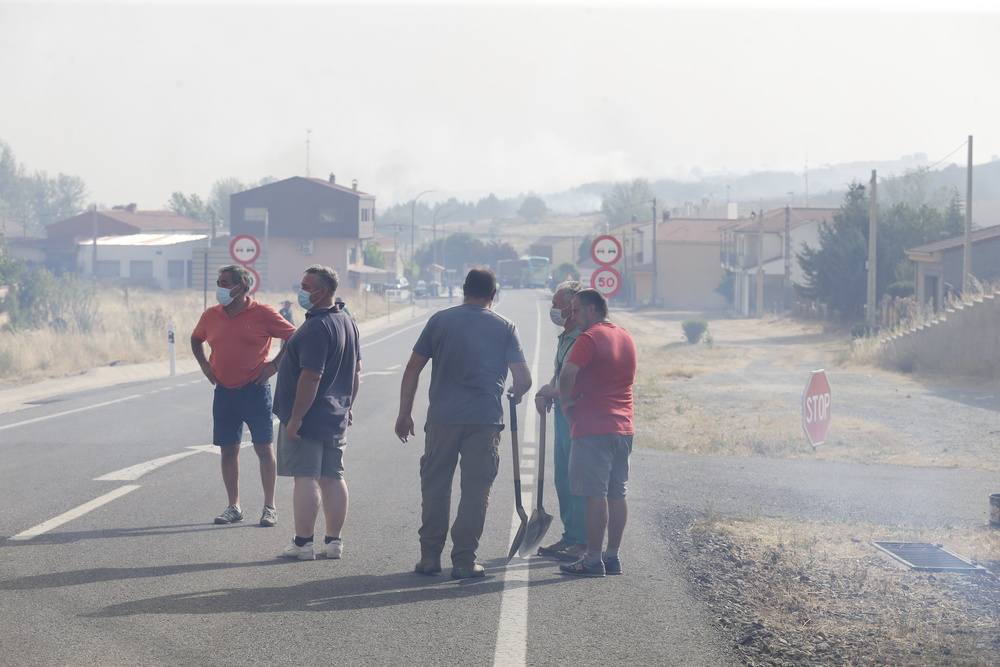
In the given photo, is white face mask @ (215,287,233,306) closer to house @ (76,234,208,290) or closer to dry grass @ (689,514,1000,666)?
dry grass @ (689,514,1000,666)

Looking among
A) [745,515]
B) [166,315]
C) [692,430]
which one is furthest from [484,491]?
[166,315]

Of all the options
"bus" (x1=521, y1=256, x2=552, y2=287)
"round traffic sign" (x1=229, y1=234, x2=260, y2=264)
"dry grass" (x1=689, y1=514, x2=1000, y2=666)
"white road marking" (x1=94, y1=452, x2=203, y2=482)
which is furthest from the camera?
"bus" (x1=521, y1=256, x2=552, y2=287)

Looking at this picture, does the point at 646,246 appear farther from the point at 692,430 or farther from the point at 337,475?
the point at 337,475

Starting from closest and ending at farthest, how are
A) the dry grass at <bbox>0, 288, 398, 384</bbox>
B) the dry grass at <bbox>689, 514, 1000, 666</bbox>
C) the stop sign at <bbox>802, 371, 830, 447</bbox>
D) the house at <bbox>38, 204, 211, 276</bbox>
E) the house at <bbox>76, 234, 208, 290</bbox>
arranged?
the dry grass at <bbox>689, 514, 1000, 666</bbox>
the stop sign at <bbox>802, 371, 830, 447</bbox>
the dry grass at <bbox>0, 288, 398, 384</bbox>
the house at <bbox>76, 234, 208, 290</bbox>
the house at <bbox>38, 204, 211, 276</bbox>

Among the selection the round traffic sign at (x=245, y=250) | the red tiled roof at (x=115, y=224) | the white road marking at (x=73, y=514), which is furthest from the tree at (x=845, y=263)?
the red tiled roof at (x=115, y=224)

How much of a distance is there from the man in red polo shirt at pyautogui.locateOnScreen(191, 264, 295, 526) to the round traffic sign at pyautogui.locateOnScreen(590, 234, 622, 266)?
10.7 metres

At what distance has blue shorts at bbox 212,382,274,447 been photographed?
7.75 m

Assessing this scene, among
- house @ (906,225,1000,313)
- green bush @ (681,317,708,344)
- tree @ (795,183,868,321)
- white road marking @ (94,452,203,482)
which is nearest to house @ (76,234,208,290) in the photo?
tree @ (795,183,868,321)

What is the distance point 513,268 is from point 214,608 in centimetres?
10654

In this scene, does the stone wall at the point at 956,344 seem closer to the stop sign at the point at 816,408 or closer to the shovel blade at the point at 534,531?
the stop sign at the point at 816,408

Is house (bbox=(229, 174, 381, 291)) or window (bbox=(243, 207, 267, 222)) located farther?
window (bbox=(243, 207, 267, 222))

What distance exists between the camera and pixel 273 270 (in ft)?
274

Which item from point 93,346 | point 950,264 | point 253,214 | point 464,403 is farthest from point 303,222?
point 464,403

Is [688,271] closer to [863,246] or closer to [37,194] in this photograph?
[863,246]
